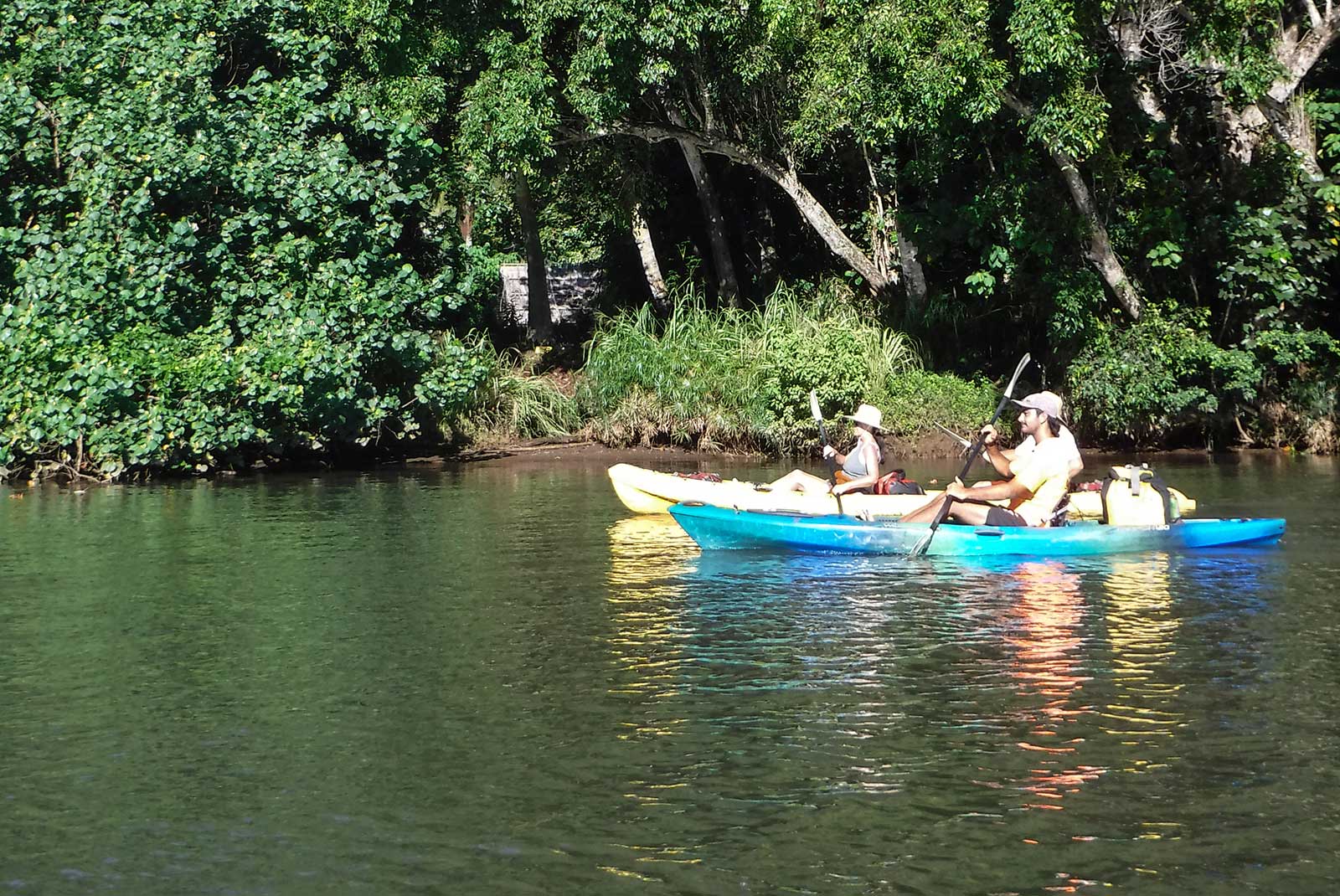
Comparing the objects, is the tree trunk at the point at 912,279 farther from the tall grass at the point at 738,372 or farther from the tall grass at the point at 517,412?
the tall grass at the point at 517,412

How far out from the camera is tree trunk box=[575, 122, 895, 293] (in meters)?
23.2

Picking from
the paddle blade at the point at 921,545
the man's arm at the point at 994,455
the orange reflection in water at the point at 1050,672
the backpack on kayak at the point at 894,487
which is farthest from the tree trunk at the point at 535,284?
the orange reflection in water at the point at 1050,672

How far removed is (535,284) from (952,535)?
51.4 feet

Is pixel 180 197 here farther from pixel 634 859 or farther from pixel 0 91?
pixel 634 859

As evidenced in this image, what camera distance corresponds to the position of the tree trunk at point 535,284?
26.7 metres

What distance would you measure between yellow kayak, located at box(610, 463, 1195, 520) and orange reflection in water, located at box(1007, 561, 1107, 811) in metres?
1.61

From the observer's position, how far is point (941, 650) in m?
9.47

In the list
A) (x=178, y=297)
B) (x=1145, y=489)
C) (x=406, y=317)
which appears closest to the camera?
(x=1145, y=489)

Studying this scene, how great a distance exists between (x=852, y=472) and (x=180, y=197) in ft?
35.1

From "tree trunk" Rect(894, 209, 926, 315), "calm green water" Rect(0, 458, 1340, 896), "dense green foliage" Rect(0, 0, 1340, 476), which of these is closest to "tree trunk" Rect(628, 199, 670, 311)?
"dense green foliage" Rect(0, 0, 1340, 476)

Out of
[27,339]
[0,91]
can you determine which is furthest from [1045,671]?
[0,91]

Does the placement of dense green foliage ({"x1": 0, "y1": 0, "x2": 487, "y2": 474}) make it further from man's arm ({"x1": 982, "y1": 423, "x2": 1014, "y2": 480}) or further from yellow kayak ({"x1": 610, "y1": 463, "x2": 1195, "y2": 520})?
man's arm ({"x1": 982, "y1": 423, "x2": 1014, "y2": 480})

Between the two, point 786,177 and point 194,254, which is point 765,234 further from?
point 194,254

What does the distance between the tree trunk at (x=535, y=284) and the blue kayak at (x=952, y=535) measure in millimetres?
13830
